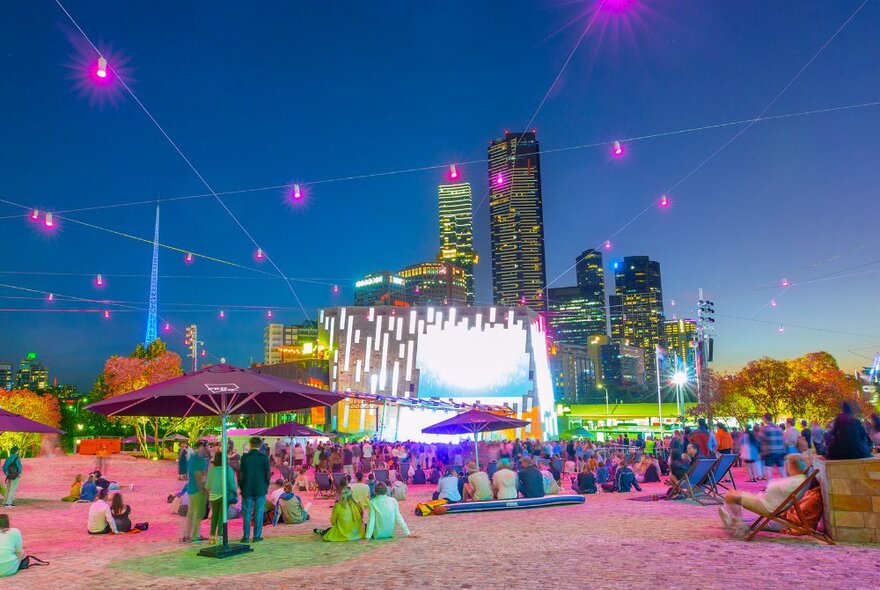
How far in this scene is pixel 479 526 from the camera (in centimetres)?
935

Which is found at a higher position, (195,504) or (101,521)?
(195,504)

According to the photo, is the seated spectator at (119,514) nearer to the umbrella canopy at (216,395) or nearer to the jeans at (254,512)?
the umbrella canopy at (216,395)

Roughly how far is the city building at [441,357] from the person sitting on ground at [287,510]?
36.0 m

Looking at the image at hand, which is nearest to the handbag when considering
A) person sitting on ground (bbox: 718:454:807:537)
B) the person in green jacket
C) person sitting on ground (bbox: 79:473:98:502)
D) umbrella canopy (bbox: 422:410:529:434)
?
the person in green jacket

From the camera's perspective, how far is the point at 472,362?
163ft

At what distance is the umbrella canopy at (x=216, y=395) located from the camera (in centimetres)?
754

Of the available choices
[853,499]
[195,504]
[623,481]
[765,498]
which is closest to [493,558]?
[765,498]

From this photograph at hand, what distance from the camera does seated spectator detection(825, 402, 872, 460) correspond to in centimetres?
701

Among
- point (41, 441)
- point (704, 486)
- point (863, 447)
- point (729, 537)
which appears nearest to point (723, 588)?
point (729, 537)

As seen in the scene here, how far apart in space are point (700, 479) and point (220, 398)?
8053 millimetres

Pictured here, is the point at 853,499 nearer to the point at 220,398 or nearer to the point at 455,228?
the point at 220,398

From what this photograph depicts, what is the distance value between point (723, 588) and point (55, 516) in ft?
40.6

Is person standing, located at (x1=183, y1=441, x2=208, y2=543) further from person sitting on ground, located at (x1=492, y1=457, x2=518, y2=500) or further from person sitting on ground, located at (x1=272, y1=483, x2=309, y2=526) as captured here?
person sitting on ground, located at (x1=492, y1=457, x2=518, y2=500)

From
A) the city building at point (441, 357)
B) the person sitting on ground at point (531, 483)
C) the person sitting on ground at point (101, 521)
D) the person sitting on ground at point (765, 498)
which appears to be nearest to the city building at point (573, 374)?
the city building at point (441, 357)
